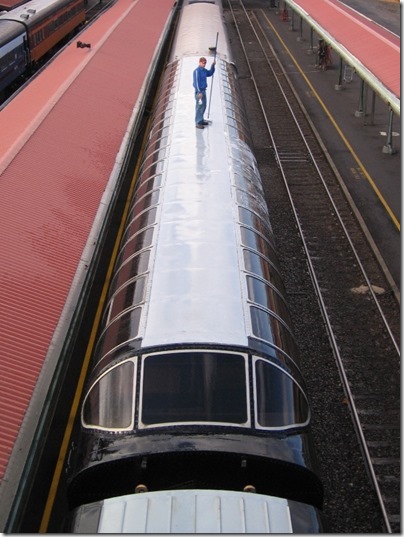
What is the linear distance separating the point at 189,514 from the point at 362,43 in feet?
72.2

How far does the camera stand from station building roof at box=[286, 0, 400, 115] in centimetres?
1867

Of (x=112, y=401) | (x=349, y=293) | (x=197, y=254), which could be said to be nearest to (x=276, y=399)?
(x=112, y=401)

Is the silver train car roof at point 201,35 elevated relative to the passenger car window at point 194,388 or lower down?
elevated

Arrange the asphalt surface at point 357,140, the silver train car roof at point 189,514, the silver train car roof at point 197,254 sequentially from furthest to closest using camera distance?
the asphalt surface at point 357,140, the silver train car roof at point 197,254, the silver train car roof at point 189,514

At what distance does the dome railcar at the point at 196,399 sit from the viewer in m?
5.82

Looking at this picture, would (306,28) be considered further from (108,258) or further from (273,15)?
(108,258)

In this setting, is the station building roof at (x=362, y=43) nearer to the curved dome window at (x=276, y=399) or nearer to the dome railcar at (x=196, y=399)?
the dome railcar at (x=196, y=399)

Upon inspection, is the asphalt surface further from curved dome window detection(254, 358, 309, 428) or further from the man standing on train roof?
curved dome window detection(254, 358, 309, 428)

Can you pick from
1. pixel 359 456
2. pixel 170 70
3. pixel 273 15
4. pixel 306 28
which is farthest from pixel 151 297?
pixel 273 15

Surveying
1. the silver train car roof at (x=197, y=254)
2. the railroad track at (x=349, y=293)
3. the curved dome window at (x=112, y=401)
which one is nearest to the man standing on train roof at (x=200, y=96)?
the silver train car roof at (x=197, y=254)

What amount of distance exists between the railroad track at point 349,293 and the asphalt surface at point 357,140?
17.3 inches

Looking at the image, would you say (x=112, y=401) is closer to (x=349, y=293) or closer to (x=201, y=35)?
(x=349, y=293)

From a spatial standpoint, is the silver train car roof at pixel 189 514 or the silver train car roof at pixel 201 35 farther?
the silver train car roof at pixel 201 35

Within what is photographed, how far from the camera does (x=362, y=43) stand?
24016 millimetres
